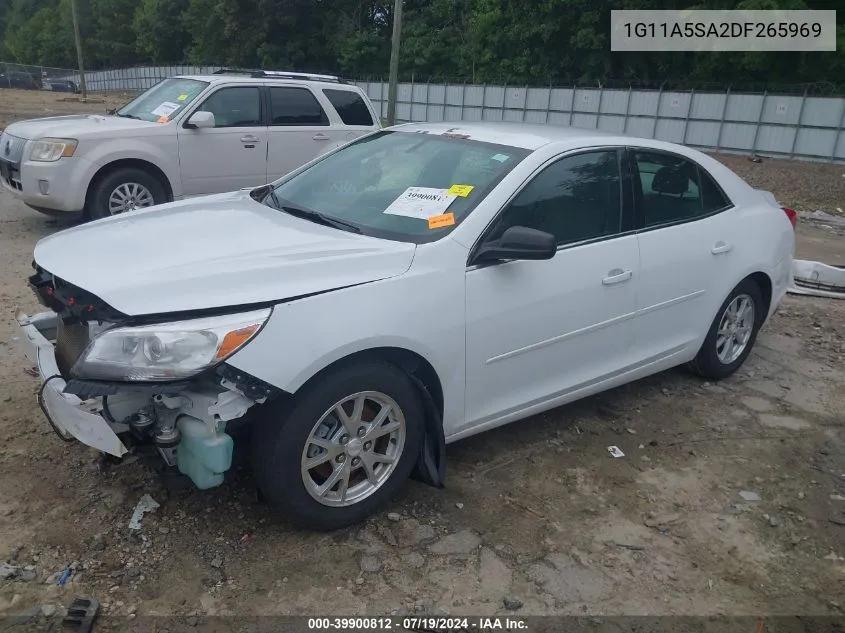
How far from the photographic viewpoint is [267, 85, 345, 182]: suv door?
8594 mm

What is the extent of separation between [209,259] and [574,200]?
1902mm

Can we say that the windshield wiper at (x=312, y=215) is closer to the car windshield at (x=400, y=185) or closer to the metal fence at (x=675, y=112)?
the car windshield at (x=400, y=185)

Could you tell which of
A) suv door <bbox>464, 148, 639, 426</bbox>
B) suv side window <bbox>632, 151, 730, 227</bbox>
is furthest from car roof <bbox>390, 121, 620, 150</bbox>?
suv side window <bbox>632, 151, 730, 227</bbox>

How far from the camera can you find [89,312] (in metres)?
2.78

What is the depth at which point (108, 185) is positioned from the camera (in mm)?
7609

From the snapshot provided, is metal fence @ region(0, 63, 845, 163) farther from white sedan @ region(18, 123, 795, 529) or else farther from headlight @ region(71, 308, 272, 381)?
headlight @ region(71, 308, 272, 381)

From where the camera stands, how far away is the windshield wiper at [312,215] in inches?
137

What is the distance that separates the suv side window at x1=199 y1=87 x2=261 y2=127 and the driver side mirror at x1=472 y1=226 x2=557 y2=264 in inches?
231

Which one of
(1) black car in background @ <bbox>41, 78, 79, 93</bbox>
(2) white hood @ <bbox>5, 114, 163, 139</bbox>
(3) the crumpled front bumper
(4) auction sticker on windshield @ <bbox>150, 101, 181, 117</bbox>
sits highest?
(4) auction sticker on windshield @ <bbox>150, 101, 181, 117</bbox>

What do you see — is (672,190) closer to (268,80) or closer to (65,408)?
(65,408)

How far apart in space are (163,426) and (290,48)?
153 ft

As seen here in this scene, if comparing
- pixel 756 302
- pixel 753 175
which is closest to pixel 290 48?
pixel 753 175

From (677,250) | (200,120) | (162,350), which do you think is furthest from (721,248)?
(200,120)

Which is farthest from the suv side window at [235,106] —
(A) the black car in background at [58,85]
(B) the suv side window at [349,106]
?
(A) the black car in background at [58,85]
